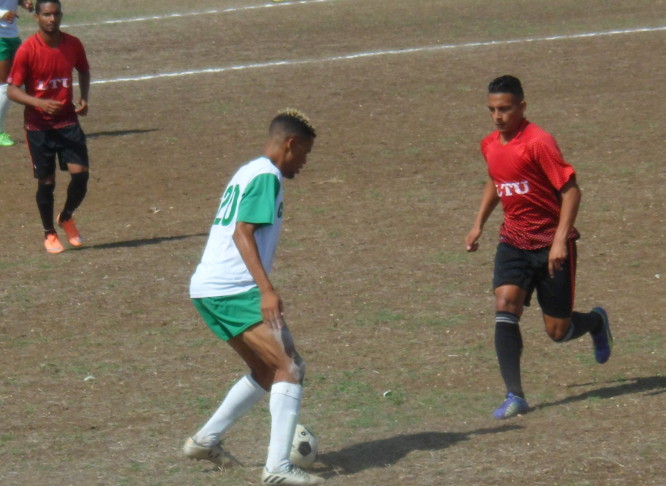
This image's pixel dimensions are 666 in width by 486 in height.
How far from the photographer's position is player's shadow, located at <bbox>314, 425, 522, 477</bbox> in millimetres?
6234

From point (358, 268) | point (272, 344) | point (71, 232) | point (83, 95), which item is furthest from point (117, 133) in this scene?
point (272, 344)

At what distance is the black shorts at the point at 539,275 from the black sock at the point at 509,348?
0.67 ft

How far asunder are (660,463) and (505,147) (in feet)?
6.50

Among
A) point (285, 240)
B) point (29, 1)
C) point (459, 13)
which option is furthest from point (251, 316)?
point (459, 13)

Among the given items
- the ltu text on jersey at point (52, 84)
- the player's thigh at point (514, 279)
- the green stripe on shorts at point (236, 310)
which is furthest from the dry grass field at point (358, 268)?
the ltu text on jersey at point (52, 84)

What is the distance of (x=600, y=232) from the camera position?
35.8ft

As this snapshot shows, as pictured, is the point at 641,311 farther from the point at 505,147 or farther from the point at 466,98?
the point at 466,98

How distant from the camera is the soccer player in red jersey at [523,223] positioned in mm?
6809

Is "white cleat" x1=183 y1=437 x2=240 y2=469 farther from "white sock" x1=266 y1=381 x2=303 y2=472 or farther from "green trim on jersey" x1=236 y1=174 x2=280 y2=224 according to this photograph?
"green trim on jersey" x1=236 y1=174 x2=280 y2=224

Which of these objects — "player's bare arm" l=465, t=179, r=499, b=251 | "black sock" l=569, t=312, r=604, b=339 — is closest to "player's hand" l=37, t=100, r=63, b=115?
"player's bare arm" l=465, t=179, r=499, b=251

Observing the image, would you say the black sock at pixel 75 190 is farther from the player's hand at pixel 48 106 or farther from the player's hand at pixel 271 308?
the player's hand at pixel 271 308

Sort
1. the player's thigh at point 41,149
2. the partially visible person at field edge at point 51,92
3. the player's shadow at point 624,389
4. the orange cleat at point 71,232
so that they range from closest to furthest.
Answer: the player's shadow at point 624,389 → the partially visible person at field edge at point 51,92 → the player's thigh at point 41,149 → the orange cleat at point 71,232

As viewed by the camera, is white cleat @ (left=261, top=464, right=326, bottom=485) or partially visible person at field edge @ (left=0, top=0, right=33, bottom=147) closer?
white cleat @ (left=261, top=464, right=326, bottom=485)

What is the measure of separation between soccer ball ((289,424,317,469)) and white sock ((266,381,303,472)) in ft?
1.08
